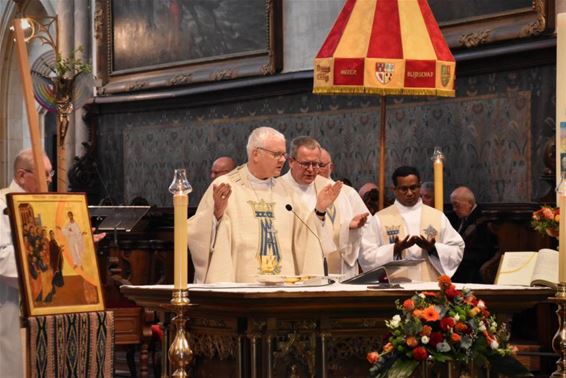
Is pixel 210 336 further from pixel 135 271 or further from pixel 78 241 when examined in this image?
pixel 135 271

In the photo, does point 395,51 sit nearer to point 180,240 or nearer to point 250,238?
point 250,238

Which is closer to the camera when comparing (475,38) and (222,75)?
(475,38)

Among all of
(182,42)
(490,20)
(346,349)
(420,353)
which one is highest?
(182,42)

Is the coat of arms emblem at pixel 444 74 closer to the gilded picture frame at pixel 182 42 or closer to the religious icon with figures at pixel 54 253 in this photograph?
the religious icon with figures at pixel 54 253

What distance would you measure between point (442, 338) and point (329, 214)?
153 inches

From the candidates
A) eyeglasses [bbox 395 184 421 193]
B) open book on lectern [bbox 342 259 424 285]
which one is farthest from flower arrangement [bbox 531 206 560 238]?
eyeglasses [bbox 395 184 421 193]

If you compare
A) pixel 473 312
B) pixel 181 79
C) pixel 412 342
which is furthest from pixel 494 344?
pixel 181 79

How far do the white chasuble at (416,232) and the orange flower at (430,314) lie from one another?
3.33m

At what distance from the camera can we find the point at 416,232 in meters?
8.98

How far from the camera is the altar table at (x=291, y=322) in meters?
6.11

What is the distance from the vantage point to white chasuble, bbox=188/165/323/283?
7.72 m

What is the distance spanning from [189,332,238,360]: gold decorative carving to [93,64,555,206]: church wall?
4.41 metres

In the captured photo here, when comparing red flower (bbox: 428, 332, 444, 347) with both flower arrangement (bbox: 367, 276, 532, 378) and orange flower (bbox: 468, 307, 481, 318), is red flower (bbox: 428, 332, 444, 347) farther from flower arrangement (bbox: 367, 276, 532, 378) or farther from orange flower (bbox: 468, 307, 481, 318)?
orange flower (bbox: 468, 307, 481, 318)

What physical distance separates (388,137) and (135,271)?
276 centimetres
